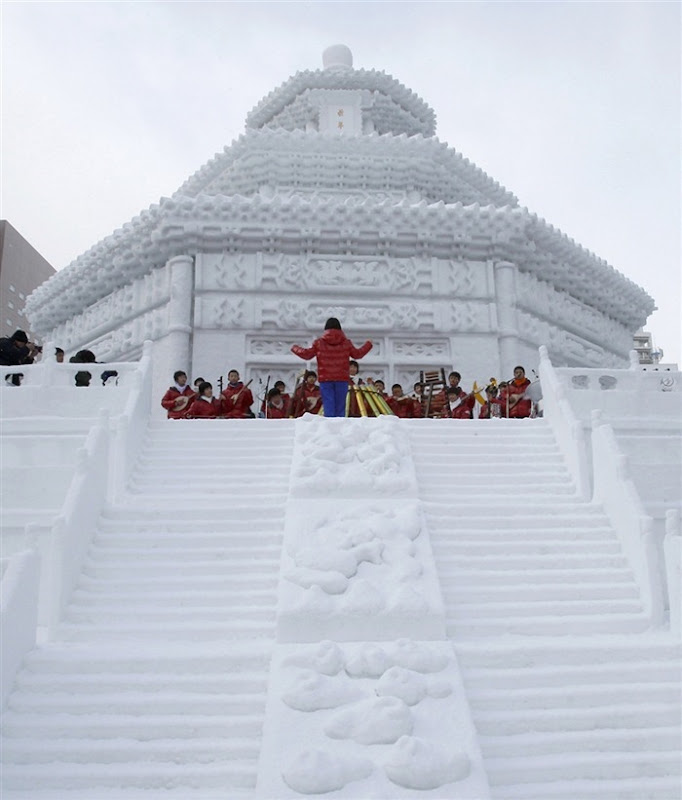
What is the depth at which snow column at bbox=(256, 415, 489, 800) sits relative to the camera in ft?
13.4

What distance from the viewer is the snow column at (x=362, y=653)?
4070mm

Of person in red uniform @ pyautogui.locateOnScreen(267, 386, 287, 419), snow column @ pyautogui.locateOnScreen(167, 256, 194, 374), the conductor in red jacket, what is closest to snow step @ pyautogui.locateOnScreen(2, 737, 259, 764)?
the conductor in red jacket

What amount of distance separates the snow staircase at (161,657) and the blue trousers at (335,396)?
6.56ft

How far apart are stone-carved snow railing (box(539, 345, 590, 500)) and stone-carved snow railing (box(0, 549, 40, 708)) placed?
16.6 ft

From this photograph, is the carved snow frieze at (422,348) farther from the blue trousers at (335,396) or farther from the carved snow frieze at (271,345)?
the blue trousers at (335,396)

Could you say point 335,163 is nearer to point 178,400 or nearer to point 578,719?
point 178,400

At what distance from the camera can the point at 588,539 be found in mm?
6645

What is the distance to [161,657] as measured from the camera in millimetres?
5047

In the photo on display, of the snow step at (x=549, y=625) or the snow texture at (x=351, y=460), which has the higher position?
the snow texture at (x=351, y=460)

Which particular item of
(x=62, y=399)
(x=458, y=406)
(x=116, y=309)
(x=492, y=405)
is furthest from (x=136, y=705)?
(x=116, y=309)

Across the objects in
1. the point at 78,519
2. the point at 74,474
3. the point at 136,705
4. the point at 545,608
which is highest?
the point at 74,474

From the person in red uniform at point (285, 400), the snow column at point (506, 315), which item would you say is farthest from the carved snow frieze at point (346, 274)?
the person in red uniform at point (285, 400)

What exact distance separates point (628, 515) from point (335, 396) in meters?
4.13

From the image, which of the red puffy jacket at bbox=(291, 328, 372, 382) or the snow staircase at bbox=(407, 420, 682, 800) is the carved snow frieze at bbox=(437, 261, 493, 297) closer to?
the red puffy jacket at bbox=(291, 328, 372, 382)
